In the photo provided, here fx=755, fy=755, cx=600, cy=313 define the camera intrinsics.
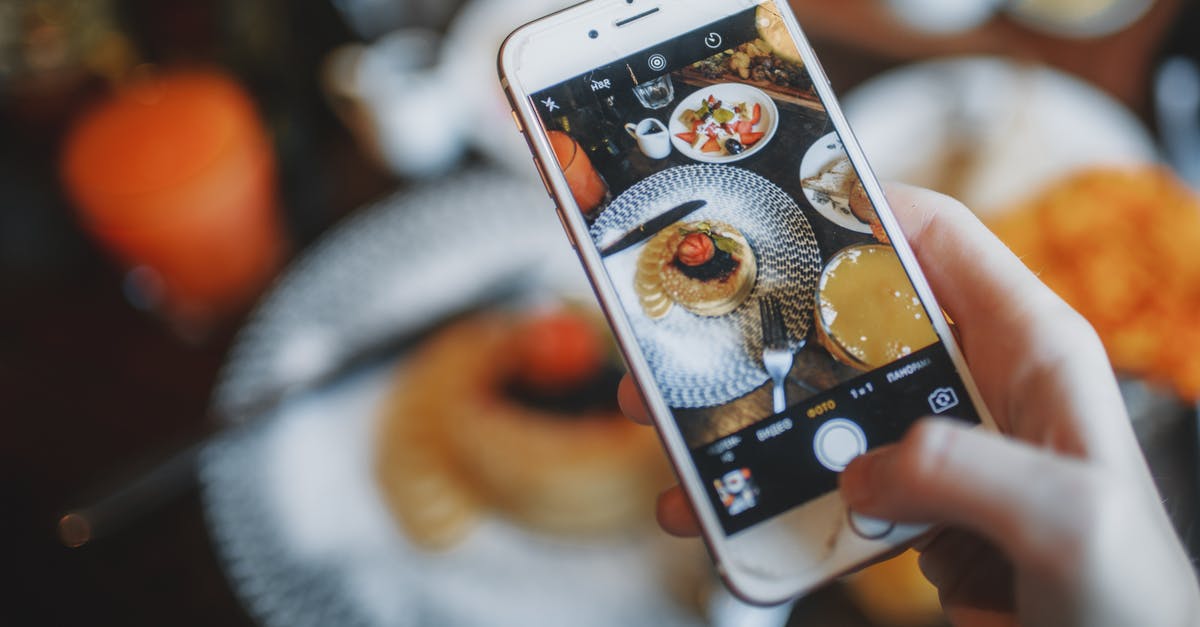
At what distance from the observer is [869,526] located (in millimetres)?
291

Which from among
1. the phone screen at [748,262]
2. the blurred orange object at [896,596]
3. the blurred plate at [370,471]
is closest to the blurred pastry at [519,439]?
the blurred plate at [370,471]

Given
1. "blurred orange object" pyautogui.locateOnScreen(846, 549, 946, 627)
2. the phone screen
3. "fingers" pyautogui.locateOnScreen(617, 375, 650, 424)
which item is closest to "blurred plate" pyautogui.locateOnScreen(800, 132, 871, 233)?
the phone screen

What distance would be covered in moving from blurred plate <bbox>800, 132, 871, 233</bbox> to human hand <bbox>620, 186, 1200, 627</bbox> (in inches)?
1.0

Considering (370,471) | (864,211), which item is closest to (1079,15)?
(864,211)

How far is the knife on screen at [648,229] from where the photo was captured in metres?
0.30

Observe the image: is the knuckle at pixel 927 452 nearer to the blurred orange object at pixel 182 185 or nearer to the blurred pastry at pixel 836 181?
the blurred pastry at pixel 836 181

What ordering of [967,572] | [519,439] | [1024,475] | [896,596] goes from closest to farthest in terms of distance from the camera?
[1024,475]
[967,572]
[896,596]
[519,439]

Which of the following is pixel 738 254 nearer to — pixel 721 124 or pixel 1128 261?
pixel 721 124

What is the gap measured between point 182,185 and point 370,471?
0.89ft

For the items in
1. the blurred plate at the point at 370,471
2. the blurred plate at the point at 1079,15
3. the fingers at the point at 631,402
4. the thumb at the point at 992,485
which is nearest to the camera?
the thumb at the point at 992,485

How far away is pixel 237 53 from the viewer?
2.36 feet

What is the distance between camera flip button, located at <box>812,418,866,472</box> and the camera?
1.00 feet

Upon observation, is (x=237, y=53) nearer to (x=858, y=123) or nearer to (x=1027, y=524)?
(x=858, y=123)

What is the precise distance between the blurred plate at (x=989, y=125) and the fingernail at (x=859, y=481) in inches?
14.2
